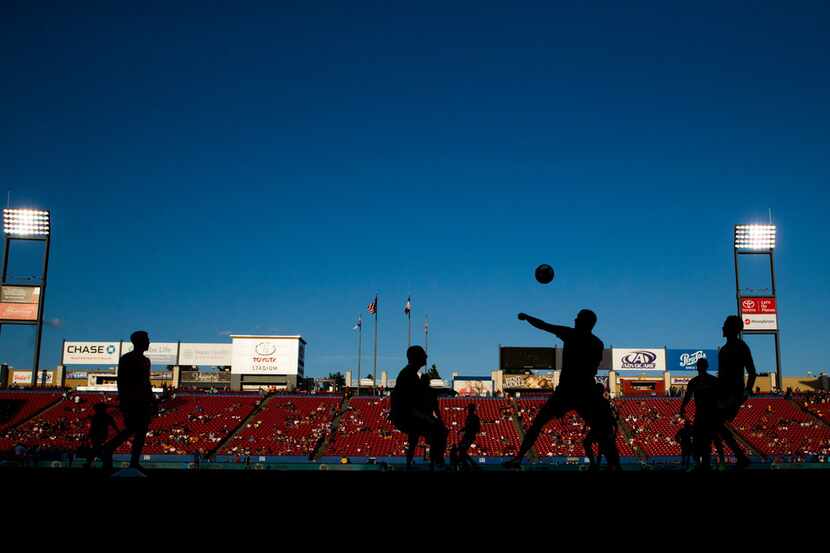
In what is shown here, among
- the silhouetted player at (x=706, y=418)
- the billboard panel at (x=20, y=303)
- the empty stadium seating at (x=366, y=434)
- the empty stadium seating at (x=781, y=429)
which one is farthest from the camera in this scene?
the billboard panel at (x=20, y=303)

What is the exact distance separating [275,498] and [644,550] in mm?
2818

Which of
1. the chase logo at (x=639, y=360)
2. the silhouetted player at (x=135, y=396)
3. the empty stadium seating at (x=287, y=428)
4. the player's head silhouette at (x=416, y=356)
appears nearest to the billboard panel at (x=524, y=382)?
the chase logo at (x=639, y=360)

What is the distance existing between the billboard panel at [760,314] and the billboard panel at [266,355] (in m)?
40.0

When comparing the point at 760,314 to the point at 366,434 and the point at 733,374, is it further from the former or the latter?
the point at 733,374

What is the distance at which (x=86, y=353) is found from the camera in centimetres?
6900

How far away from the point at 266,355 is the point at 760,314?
44.4 metres

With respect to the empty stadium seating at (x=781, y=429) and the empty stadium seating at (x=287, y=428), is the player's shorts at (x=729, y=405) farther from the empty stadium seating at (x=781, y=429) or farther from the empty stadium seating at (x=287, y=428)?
the empty stadium seating at (x=781, y=429)

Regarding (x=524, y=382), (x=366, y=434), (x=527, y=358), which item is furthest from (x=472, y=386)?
(x=366, y=434)

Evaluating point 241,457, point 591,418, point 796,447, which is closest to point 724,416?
point 591,418

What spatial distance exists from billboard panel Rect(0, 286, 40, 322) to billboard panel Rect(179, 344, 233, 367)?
1636 centimetres

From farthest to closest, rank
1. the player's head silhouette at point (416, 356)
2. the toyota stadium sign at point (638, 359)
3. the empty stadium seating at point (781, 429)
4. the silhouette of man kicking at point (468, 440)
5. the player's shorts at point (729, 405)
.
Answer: the toyota stadium sign at point (638, 359)
the empty stadium seating at point (781, 429)
the silhouette of man kicking at point (468, 440)
the player's shorts at point (729, 405)
the player's head silhouette at point (416, 356)

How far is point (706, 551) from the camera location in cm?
312

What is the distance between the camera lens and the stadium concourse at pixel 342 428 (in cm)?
4494

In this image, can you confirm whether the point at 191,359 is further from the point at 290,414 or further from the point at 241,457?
the point at 241,457
